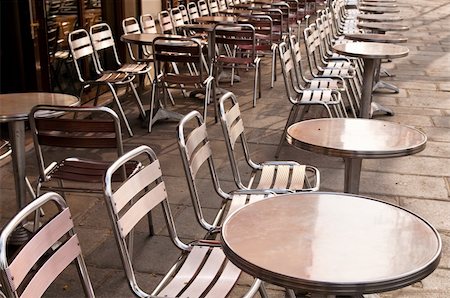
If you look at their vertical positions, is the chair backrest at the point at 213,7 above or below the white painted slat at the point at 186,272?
above

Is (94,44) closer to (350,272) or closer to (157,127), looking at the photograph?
(157,127)

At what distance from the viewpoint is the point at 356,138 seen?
9.40 ft

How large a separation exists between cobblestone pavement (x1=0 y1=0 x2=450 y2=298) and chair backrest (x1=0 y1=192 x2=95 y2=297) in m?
1.12

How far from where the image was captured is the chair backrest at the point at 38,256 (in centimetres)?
154

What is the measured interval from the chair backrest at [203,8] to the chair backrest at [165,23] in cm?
119

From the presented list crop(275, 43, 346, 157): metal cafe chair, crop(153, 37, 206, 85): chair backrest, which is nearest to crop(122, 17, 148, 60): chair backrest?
crop(153, 37, 206, 85): chair backrest

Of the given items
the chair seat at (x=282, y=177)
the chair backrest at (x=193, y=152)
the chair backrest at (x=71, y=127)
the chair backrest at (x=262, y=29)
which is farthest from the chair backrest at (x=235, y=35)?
the chair backrest at (x=193, y=152)

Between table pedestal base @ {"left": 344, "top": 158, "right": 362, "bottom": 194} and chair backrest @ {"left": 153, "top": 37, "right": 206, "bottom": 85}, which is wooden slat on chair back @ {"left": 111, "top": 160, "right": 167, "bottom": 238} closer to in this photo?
table pedestal base @ {"left": 344, "top": 158, "right": 362, "bottom": 194}

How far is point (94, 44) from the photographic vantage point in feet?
18.4

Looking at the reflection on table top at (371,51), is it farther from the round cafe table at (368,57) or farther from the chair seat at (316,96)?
the chair seat at (316,96)

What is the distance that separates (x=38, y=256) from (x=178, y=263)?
2.44ft

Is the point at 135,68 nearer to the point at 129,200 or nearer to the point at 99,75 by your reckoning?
the point at 99,75

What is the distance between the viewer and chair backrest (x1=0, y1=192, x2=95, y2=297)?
5.05 feet

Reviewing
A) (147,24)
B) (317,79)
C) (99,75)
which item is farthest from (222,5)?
(317,79)
